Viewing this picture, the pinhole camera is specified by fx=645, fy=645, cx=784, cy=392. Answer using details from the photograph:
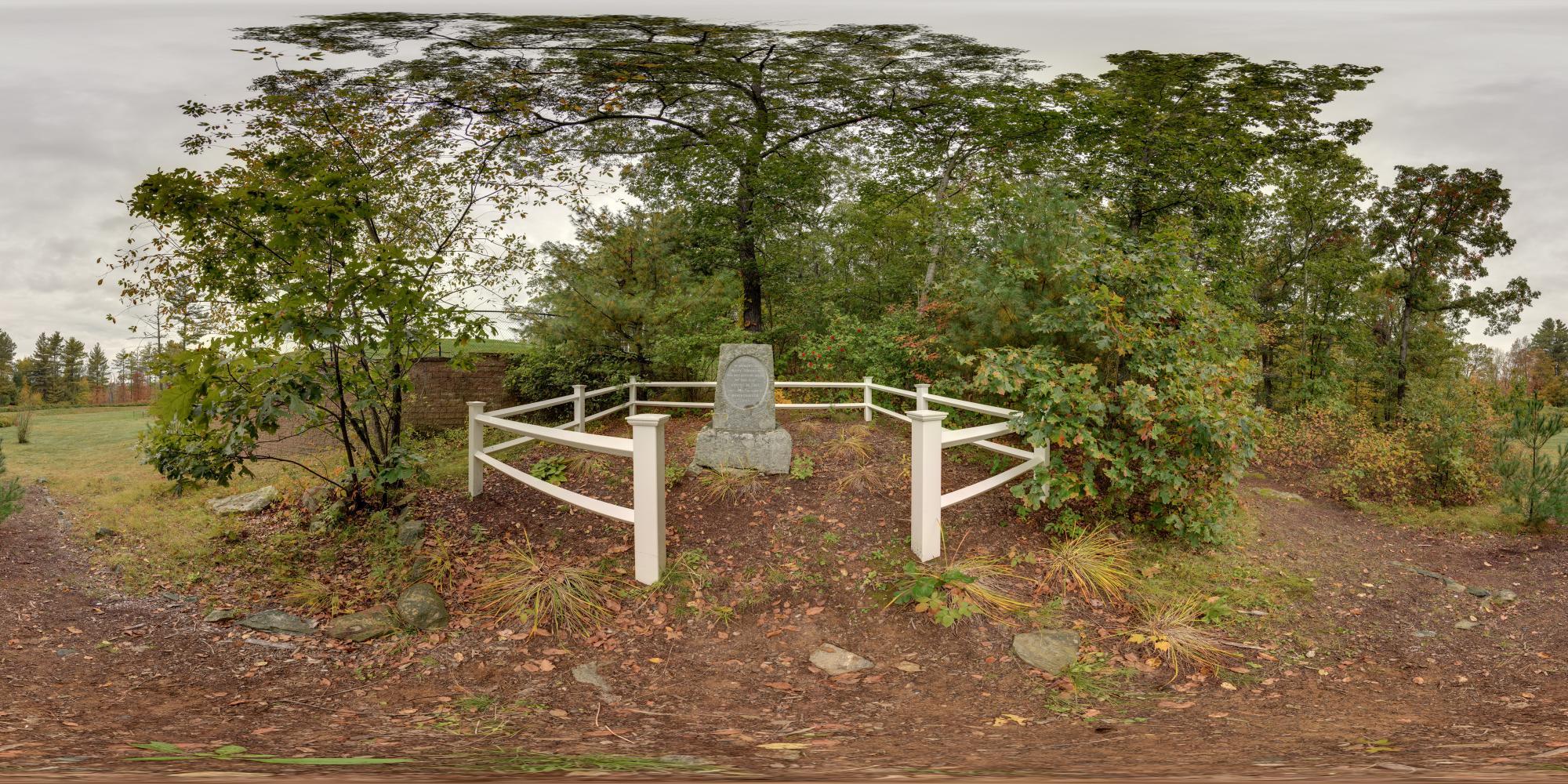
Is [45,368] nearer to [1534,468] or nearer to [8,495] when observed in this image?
[8,495]

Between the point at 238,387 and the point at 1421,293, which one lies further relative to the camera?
the point at 1421,293

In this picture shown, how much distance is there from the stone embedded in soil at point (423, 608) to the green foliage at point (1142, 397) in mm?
4393

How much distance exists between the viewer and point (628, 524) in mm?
5492

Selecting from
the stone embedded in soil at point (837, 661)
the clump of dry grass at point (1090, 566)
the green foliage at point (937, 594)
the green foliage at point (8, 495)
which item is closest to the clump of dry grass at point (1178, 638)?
the clump of dry grass at point (1090, 566)

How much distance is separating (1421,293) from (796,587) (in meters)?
13.9

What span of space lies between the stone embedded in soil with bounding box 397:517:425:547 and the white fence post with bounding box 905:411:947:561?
4.20 meters

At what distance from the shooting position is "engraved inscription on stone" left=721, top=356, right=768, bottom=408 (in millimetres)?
6480

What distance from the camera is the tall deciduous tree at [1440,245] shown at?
9.77 metres

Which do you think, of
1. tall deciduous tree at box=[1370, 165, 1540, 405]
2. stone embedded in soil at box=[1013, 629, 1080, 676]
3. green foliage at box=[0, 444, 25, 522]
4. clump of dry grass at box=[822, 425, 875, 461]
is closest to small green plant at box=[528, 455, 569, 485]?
clump of dry grass at box=[822, 425, 875, 461]

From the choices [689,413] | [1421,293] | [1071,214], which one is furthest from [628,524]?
[1421,293]

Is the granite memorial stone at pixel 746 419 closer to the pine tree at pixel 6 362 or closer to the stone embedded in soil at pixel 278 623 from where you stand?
the stone embedded in soil at pixel 278 623

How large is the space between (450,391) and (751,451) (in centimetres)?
524

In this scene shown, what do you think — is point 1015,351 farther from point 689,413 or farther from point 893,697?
point 689,413

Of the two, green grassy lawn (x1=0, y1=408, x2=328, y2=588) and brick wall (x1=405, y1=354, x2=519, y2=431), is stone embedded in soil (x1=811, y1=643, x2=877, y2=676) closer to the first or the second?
green grassy lawn (x1=0, y1=408, x2=328, y2=588)
